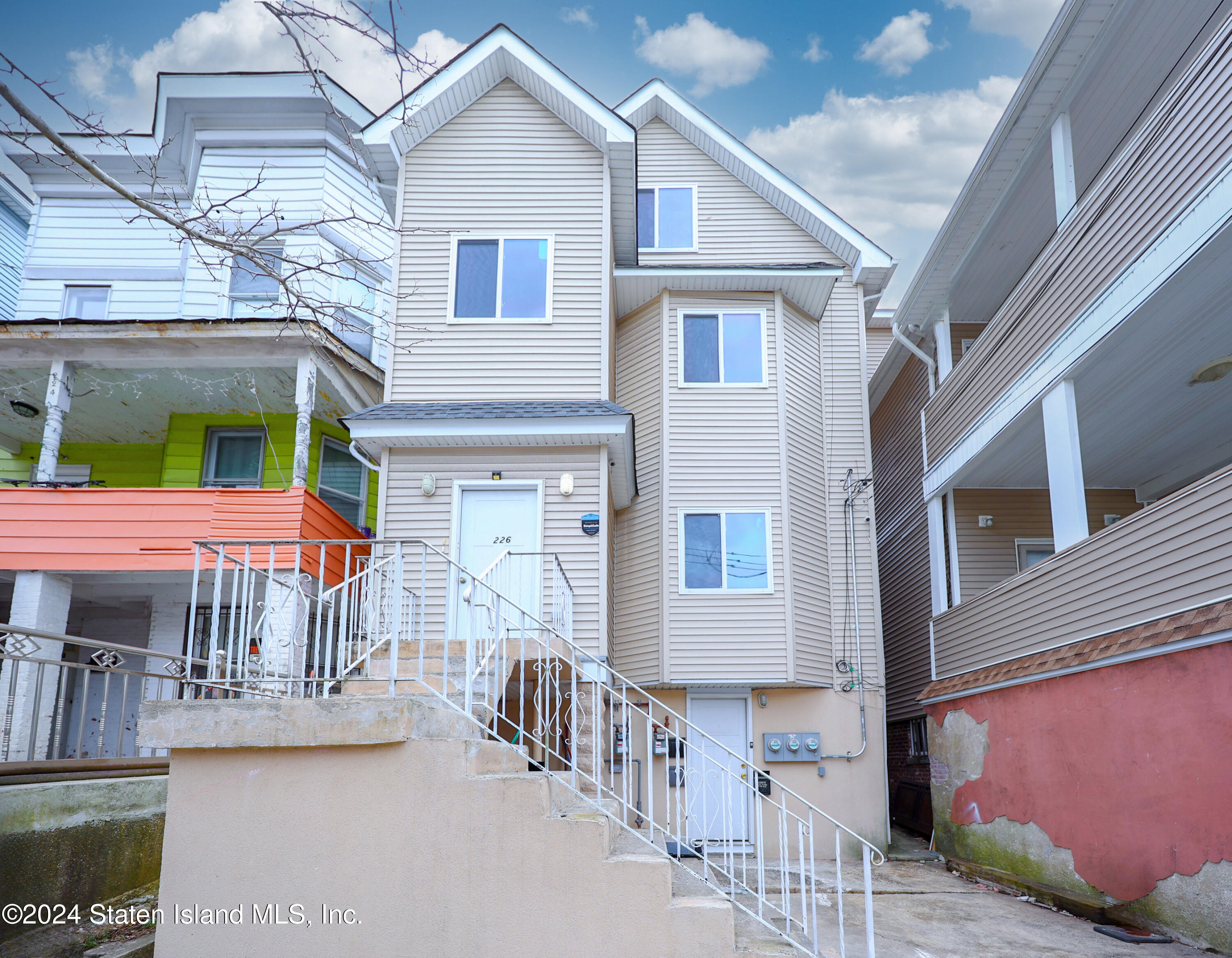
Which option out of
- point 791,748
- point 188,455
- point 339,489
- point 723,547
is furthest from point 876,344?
point 188,455

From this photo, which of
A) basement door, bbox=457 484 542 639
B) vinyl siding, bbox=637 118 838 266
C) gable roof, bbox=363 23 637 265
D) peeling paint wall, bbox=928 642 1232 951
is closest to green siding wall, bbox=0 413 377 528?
basement door, bbox=457 484 542 639

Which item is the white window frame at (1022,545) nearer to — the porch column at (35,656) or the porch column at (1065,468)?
the porch column at (1065,468)

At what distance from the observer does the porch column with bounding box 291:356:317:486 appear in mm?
10797

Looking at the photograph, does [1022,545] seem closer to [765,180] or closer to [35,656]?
[765,180]

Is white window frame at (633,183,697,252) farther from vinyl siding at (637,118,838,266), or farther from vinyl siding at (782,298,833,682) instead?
vinyl siding at (782,298,833,682)

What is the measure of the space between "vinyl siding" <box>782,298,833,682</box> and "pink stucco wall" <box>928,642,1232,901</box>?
3.02 meters

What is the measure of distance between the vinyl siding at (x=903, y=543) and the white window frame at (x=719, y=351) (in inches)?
121

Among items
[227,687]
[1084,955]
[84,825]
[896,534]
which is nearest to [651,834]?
[227,687]

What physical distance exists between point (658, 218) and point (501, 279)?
4007 mm

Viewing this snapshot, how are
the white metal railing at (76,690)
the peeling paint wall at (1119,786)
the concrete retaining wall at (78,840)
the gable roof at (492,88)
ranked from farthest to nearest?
the gable roof at (492,88) → the white metal railing at (76,690) → the peeling paint wall at (1119,786) → the concrete retaining wall at (78,840)

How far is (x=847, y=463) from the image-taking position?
1380cm

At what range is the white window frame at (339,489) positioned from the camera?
13.4 metres

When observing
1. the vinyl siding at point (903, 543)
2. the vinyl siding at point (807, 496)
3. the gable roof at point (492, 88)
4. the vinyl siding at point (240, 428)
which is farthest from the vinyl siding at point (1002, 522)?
the vinyl siding at point (240, 428)

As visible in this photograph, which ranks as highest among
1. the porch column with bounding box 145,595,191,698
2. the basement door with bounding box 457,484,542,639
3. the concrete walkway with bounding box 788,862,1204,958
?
the basement door with bounding box 457,484,542,639
